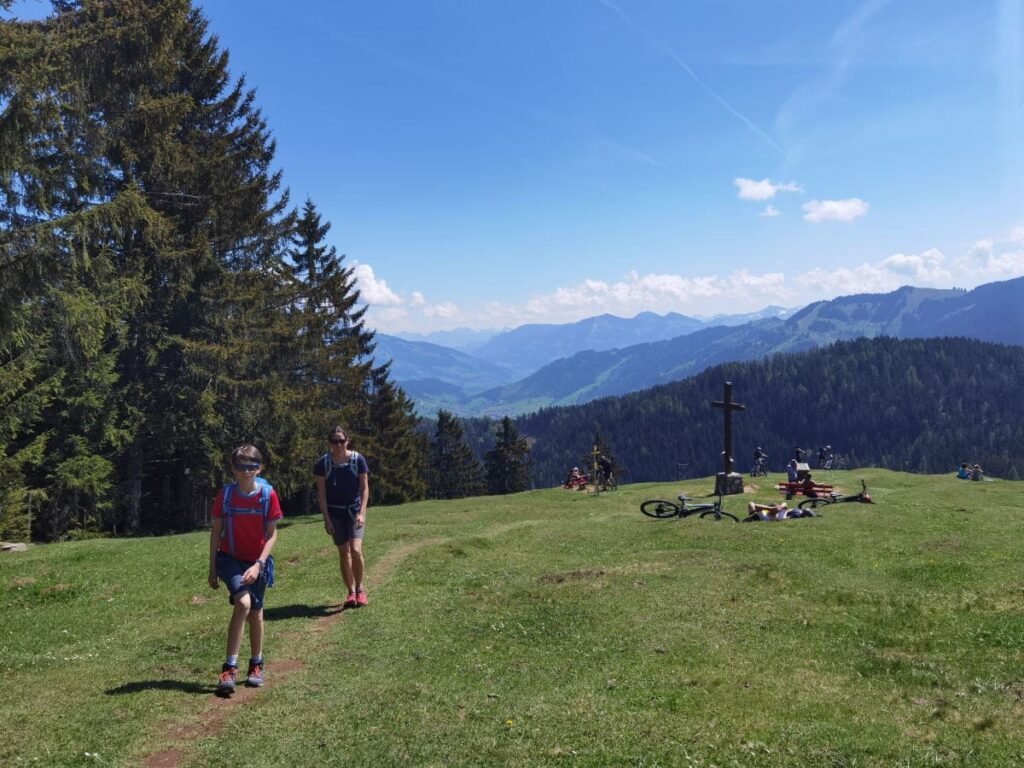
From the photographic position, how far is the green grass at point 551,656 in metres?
7.07

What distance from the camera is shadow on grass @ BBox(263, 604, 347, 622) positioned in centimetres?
1305

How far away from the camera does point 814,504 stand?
28344 mm

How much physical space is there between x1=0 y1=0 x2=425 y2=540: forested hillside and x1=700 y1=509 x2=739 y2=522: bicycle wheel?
76.1ft

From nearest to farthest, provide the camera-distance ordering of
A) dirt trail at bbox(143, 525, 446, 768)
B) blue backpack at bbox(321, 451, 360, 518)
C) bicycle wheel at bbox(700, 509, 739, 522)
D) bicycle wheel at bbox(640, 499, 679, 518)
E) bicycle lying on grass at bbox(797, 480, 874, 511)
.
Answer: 1. dirt trail at bbox(143, 525, 446, 768)
2. blue backpack at bbox(321, 451, 360, 518)
3. bicycle wheel at bbox(700, 509, 739, 522)
4. bicycle wheel at bbox(640, 499, 679, 518)
5. bicycle lying on grass at bbox(797, 480, 874, 511)

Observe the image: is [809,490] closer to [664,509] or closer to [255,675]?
[664,509]

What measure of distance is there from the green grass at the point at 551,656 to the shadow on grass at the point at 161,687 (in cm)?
5

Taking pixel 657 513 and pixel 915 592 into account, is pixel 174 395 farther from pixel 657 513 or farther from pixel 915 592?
pixel 915 592

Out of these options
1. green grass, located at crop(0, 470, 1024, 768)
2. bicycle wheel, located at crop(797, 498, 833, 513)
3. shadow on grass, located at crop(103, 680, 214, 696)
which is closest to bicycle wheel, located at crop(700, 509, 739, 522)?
bicycle wheel, located at crop(797, 498, 833, 513)

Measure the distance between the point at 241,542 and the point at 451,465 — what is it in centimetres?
8635

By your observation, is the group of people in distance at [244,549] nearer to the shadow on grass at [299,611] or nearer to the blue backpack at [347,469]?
the blue backpack at [347,469]

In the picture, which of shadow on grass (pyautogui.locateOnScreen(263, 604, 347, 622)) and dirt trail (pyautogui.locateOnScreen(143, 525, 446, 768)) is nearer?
dirt trail (pyautogui.locateOnScreen(143, 525, 446, 768))

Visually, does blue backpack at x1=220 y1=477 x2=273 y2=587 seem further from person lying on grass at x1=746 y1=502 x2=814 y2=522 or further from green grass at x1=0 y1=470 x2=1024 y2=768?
person lying on grass at x1=746 y1=502 x2=814 y2=522

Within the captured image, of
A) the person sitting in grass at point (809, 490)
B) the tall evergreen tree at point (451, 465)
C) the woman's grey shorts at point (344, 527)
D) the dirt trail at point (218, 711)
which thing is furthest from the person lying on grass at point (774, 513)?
the tall evergreen tree at point (451, 465)

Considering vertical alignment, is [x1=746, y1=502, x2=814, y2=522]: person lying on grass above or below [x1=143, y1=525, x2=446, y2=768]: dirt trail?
below
